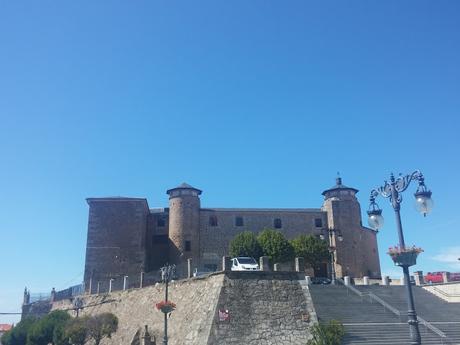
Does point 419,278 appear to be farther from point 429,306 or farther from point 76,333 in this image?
point 76,333

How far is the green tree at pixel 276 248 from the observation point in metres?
34.5

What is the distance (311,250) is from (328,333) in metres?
16.8

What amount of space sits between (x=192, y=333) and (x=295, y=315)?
15.8ft

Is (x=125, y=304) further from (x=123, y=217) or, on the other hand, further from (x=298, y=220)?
(x=298, y=220)

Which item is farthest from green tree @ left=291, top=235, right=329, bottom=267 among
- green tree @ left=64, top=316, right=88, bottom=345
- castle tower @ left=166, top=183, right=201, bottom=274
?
green tree @ left=64, top=316, right=88, bottom=345

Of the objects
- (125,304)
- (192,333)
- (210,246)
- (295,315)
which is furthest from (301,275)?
(210,246)

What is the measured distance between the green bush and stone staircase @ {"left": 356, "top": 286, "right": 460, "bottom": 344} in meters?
4.40

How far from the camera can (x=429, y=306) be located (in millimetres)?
23906

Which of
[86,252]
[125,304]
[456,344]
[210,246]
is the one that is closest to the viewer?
[456,344]

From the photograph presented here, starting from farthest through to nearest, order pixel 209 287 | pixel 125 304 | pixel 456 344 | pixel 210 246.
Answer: pixel 210 246
pixel 125 304
pixel 209 287
pixel 456 344

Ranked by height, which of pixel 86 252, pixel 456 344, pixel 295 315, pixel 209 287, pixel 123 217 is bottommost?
pixel 456 344

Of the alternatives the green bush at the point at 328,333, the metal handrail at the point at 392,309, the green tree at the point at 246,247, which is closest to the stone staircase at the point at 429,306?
the metal handrail at the point at 392,309

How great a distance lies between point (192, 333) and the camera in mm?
20047

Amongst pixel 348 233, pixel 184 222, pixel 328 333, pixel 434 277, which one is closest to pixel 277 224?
pixel 348 233
